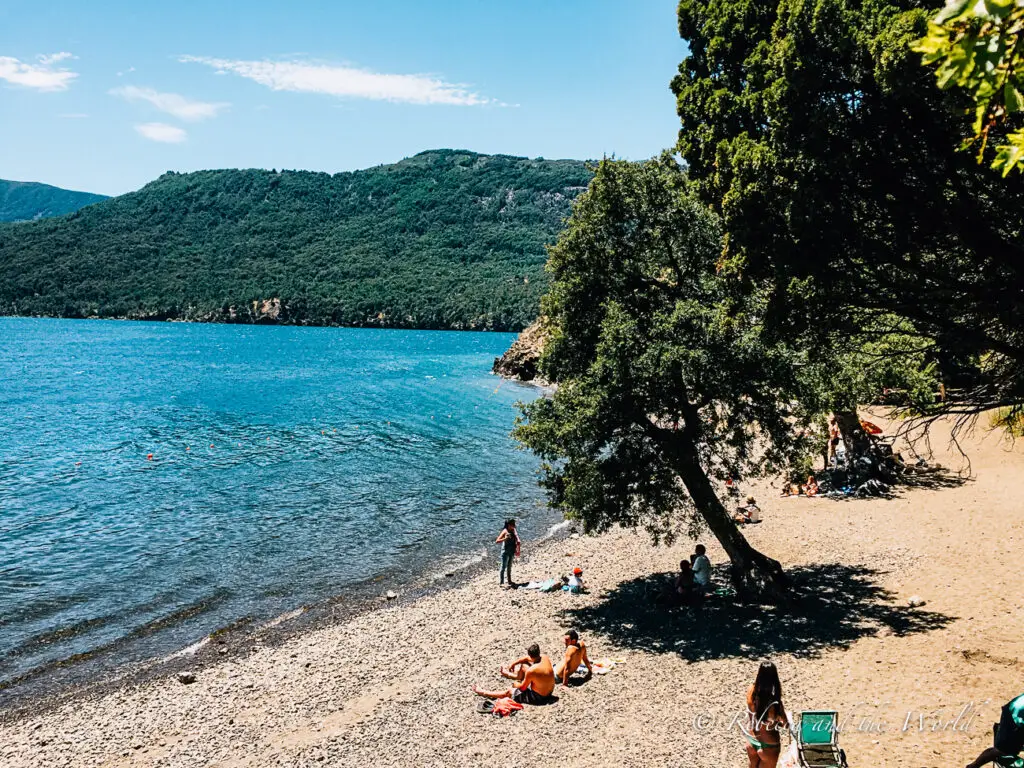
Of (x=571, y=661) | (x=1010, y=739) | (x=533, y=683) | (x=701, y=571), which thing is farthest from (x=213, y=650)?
(x=1010, y=739)

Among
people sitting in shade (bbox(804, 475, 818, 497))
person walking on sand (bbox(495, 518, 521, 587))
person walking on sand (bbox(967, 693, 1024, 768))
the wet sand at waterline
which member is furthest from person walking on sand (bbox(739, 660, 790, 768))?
people sitting in shade (bbox(804, 475, 818, 497))

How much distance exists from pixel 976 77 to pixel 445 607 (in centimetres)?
1888

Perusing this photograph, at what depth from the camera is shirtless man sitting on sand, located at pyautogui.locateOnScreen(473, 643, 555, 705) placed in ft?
43.8

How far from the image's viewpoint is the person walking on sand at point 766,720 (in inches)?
355

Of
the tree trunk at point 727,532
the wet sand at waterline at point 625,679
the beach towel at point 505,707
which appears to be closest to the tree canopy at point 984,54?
the wet sand at waterline at point 625,679

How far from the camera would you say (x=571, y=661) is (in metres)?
14.1

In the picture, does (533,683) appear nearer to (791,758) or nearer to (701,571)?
(791,758)

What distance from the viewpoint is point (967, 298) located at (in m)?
10.5

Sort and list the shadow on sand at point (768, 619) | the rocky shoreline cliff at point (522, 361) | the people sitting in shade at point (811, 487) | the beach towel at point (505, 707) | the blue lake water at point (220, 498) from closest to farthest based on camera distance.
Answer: the beach towel at point (505, 707), the shadow on sand at point (768, 619), the blue lake water at point (220, 498), the people sitting in shade at point (811, 487), the rocky shoreline cliff at point (522, 361)

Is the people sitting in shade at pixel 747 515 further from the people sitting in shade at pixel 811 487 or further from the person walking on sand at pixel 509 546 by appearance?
the person walking on sand at pixel 509 546

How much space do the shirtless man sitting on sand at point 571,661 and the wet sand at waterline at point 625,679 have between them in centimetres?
43

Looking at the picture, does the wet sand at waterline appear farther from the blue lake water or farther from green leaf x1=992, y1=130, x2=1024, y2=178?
green leaf x1=992, y1=130, x2=1024, y2=178

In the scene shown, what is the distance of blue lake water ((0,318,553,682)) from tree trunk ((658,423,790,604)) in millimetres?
10672

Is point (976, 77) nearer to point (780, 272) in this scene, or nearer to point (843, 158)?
point (843, 158)
